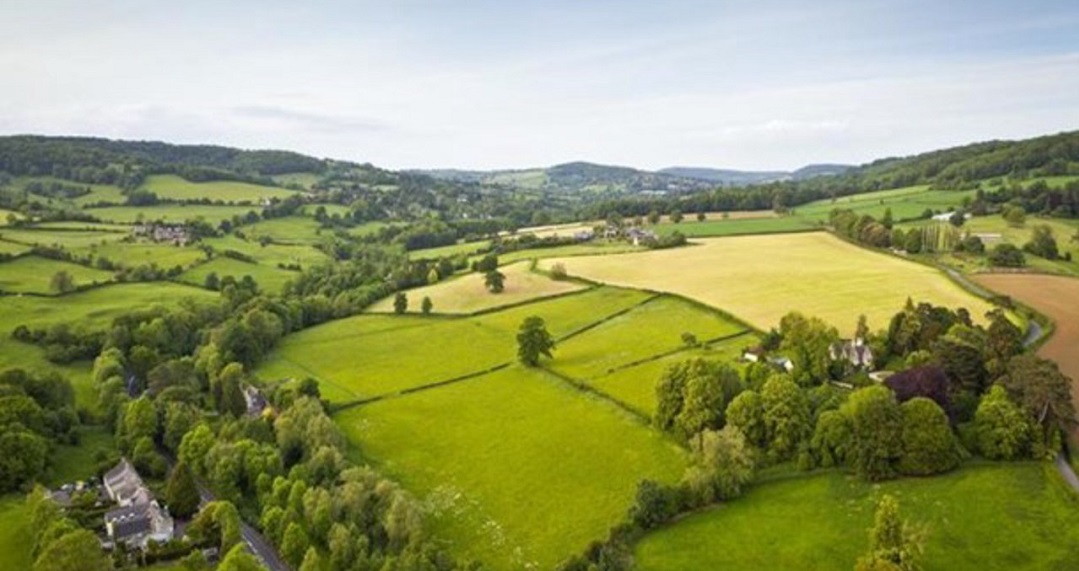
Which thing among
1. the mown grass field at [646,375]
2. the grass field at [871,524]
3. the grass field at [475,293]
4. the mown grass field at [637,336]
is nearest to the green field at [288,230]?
the grass field at [475,293]

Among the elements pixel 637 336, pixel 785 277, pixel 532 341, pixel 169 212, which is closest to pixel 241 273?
pixel 169 212

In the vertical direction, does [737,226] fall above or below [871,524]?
above

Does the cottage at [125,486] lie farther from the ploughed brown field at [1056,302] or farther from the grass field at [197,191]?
the grass field at [197,191]

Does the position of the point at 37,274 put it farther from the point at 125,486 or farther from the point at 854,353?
the point at 854,353

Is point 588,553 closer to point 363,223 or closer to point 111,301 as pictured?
point 111,301

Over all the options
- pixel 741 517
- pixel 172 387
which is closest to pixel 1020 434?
pixel 741 517
